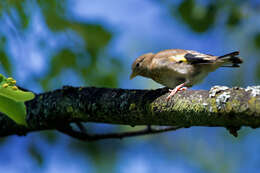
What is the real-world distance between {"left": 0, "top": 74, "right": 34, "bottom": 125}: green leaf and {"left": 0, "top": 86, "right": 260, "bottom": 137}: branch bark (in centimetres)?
134

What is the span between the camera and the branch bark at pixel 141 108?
2547mm

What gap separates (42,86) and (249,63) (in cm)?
438

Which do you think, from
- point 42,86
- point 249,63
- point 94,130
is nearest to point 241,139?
point 249,63

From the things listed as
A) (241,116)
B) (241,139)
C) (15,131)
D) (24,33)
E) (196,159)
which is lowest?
(196,159)

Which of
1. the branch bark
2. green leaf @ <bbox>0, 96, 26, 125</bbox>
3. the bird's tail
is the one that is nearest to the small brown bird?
the bird's tail

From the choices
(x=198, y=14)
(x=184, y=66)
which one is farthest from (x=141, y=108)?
(x=198, y=14)

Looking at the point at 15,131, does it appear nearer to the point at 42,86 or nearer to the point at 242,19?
the point at 42,86

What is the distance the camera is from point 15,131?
3.97 m

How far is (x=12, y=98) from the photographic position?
2.03 metres

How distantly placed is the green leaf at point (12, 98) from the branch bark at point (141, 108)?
4.39 ft

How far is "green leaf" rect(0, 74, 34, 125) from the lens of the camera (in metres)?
2.01

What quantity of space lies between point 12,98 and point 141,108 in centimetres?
146

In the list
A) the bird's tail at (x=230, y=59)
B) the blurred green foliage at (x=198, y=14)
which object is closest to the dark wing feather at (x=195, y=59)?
the bird's tail at (x=230, y=59)

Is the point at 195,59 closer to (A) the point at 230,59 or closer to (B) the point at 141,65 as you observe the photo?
(A) the point at 230,59
